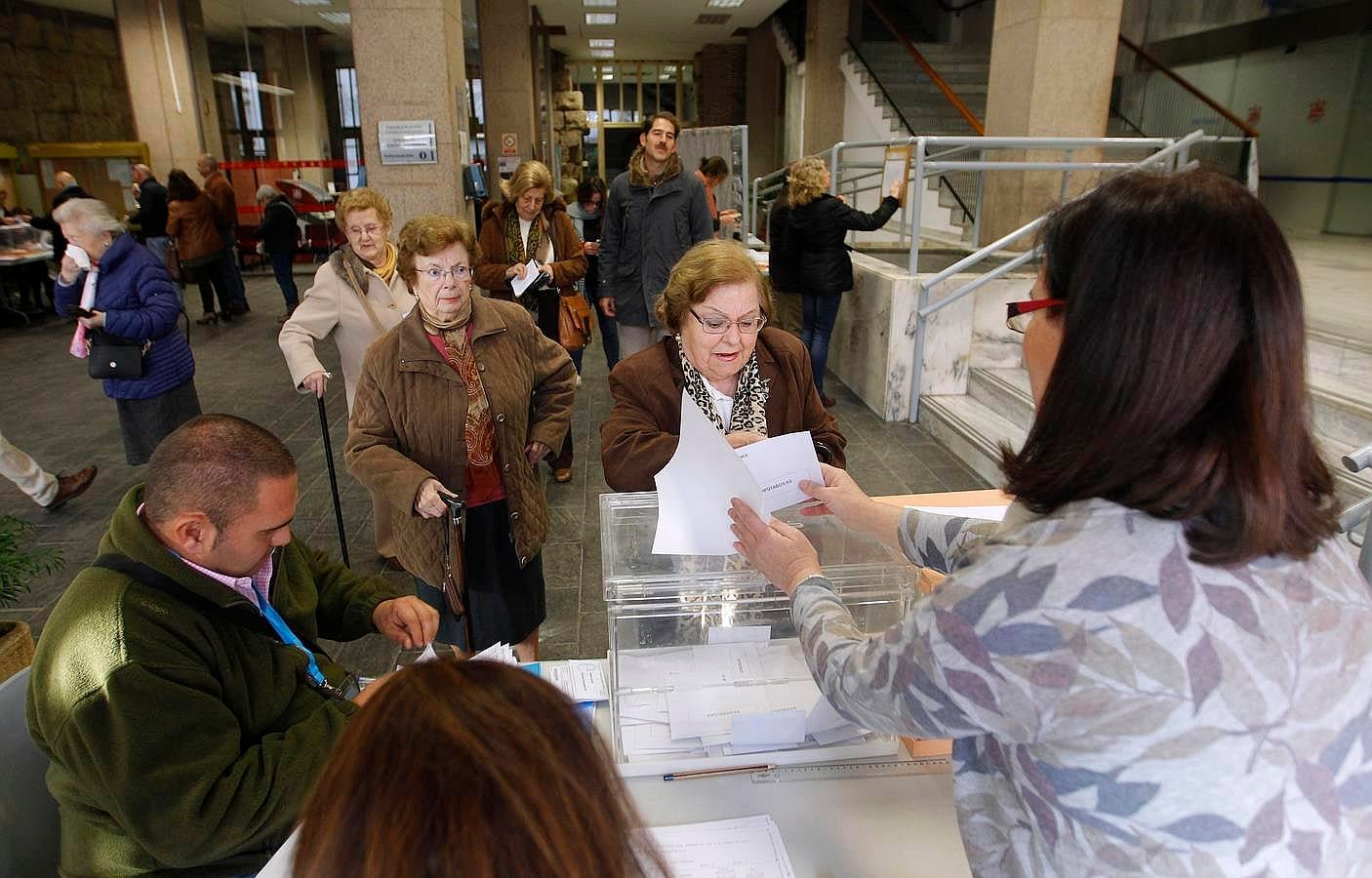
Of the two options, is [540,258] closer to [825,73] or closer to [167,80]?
[825,73]

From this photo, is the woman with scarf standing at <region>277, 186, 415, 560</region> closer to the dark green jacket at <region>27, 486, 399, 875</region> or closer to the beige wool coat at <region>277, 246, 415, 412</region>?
the beige wool coat at <region>277, 246, 415, 412</region>

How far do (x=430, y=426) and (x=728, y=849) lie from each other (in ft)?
4.70

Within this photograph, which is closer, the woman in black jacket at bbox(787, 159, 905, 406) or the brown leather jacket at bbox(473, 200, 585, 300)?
the brown leather jacket at bbox(473, 200, 585, 300)

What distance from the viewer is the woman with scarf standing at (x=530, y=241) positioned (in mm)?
4645

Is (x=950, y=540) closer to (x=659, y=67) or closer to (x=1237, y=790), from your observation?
(x=1237, y=790)

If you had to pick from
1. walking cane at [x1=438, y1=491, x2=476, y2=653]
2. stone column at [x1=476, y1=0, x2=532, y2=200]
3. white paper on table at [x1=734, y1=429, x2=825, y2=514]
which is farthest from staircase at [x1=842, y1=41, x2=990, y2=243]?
white paper on table at [x1=734, y1=429, x2=825, y2=514]

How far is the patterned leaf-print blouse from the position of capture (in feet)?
2.57

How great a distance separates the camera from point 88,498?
4637 millimetres

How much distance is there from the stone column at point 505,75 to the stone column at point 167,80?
3914 mm

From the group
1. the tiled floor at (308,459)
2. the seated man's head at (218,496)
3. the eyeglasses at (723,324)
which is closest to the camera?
the seated man's head at (218,496)

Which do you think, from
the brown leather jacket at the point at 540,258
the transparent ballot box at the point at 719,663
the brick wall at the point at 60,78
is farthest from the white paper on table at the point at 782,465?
the brick wall at the point at 60,78

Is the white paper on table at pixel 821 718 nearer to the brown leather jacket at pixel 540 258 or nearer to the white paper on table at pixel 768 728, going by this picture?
the white paper on table at pixel 768 728

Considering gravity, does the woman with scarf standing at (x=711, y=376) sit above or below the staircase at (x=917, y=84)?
below

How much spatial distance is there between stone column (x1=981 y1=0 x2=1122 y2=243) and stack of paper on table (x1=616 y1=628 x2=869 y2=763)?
6439 millimetres
